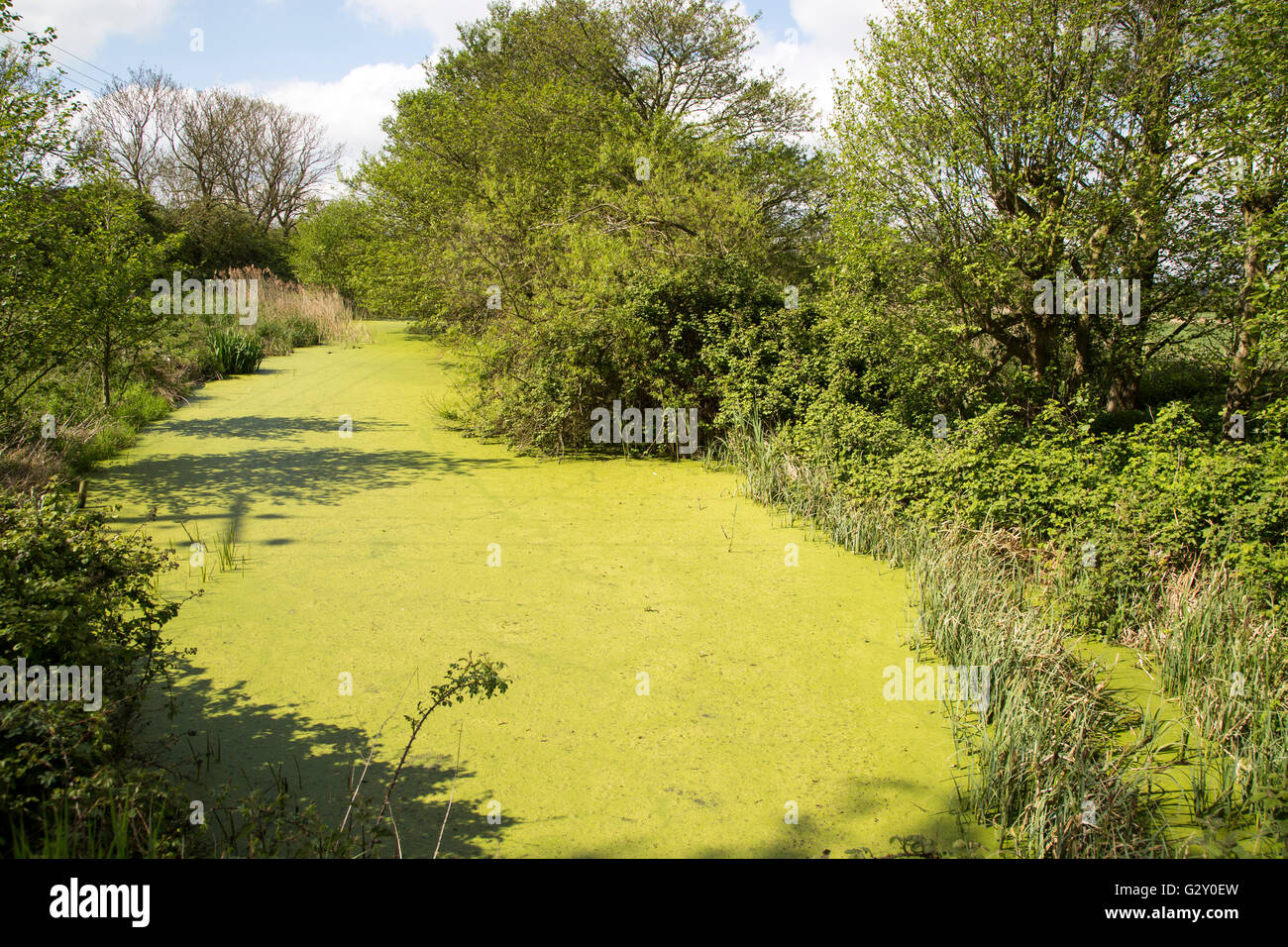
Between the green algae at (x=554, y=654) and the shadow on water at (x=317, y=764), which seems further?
the green algae at (x=554, y=654)

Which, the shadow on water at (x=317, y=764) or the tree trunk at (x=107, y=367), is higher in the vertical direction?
the tree trunk at (x=107, y=367)

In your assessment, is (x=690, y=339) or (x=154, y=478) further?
(x=690, y=339)

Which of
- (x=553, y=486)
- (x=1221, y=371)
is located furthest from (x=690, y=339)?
(x=1221, y=371)

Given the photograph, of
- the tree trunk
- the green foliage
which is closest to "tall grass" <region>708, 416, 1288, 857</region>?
the tree trunk

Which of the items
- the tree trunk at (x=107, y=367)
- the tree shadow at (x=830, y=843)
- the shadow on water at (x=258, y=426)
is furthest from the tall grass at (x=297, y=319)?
the tree shadow at (x=830, y=843)

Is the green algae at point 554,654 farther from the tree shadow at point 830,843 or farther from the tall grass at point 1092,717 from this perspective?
the tall grass at point 1092,717

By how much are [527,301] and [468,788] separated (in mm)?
7214

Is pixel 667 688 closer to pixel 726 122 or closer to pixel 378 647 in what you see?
pixel 378 647

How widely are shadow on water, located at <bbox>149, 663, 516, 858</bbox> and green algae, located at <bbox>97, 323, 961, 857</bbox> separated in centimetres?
1

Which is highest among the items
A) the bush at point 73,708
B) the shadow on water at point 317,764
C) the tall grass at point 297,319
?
the tall grass at point 297,319

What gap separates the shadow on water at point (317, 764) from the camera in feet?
9.57

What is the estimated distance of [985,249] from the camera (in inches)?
278

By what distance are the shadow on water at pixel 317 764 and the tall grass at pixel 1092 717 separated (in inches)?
77.6

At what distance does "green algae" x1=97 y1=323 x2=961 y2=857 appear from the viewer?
3.12m
